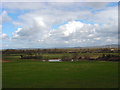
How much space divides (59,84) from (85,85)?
1838 mm

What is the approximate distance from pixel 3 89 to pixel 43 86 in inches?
105

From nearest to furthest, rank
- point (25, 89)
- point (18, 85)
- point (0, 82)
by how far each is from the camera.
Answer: point (25, 89)
point (18, 85)
point (0, 82)

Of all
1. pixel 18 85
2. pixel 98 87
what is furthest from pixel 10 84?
pixel 98 87

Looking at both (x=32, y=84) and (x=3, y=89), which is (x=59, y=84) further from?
(x=3, y=89)

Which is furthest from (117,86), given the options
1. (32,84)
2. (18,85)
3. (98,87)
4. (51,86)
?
(18,85)

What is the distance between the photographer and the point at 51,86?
999cm

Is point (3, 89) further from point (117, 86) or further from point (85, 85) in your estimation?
point (117, 86)

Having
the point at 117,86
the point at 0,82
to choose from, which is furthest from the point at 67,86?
the point at 0,82

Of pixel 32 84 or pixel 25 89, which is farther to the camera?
pixel 32 84

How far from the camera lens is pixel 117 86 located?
9.79 meters

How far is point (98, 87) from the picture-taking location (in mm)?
9625

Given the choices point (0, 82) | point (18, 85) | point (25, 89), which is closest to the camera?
point (25, 89)

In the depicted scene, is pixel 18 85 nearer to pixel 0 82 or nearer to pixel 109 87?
pixel 0 82

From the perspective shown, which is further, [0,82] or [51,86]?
[0,82]
